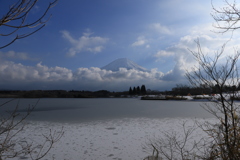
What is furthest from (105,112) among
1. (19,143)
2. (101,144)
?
(19,143)

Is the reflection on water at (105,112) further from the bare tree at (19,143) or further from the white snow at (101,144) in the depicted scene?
the white snow at (101,144)

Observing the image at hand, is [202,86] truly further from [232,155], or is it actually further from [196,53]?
[232,155]

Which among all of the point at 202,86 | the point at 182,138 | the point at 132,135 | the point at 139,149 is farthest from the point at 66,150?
the point at 202,86

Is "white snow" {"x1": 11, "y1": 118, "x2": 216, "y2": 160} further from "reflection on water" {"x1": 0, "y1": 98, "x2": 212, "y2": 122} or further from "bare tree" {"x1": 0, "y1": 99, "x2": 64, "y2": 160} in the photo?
"reflection on water" {"x1": 0, "y1": 98, "x2": 212, "y2": 122}

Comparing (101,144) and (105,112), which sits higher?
(101,144)

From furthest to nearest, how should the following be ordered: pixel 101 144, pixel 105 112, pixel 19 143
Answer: pixel 105 112
pixel 101 144
pixel 19 143

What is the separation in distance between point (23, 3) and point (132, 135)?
212 inches

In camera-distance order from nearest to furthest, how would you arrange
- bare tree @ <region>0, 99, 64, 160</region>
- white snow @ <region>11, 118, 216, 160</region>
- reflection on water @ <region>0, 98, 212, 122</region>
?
bare tree @ <region>0, 99, 64, 160</region>, white snow @ <region>11, 118, 216, 160</region>, reflection on water @ <region>0, 98, 212, 122</region>

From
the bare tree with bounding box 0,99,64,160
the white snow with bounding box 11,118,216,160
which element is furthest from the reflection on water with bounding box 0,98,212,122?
the white snow with bounding box 11,118,216,160

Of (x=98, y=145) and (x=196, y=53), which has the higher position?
(x=196, y=53)

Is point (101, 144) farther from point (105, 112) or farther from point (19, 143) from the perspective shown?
point (105, 112)

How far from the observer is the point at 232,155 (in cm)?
188

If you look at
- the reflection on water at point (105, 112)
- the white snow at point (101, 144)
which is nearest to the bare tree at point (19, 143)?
the white snow at point (101, 144)

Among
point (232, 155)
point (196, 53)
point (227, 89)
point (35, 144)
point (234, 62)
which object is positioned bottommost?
point (35, 144)
